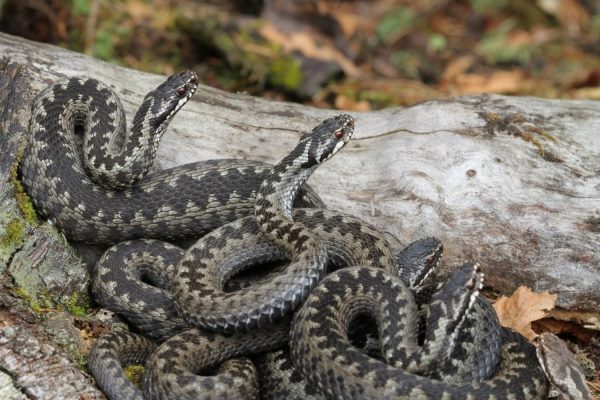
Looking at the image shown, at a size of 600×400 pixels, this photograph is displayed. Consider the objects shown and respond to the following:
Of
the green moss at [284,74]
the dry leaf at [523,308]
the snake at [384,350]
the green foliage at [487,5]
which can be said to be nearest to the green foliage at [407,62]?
the green foliage at [487,5]

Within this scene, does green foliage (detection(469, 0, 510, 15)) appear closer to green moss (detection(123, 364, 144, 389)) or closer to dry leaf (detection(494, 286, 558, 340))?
dry leaf (detection(494, 286, 558, 340))

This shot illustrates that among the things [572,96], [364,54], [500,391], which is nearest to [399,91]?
[364,54]

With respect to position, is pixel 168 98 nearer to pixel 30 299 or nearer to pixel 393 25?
pixel 30 299

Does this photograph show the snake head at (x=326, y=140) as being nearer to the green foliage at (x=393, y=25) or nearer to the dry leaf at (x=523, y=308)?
the dry leaf at (x=523, y=308)

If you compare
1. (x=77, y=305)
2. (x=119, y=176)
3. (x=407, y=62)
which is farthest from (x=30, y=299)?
(x=407, y=62)

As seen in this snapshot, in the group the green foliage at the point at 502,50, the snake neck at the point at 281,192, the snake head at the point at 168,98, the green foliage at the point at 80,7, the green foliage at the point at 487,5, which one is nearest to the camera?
the snake neck at the point at 281,192

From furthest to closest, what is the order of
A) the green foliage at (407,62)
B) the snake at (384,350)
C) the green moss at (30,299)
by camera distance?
the green foliage at (407,62)
the green moss at (30,299)
the snake at (384,350)

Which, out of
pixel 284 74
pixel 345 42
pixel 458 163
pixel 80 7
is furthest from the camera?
pixel 345 42
